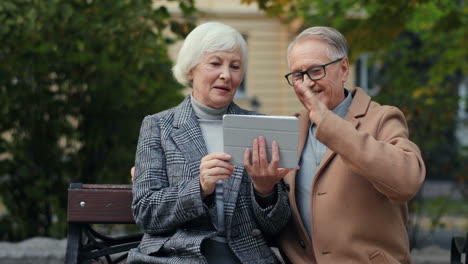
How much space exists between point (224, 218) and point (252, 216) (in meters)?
0.14

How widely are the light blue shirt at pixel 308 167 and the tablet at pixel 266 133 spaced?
0.43 meters

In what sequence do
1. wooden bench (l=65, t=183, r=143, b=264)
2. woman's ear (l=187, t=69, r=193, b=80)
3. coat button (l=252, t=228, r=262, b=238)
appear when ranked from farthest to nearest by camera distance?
wooden bench (l=65, t=183, r=143, b=264) < woman's ear (l=187, t=69, r=193, b=80) < coat button (l=252, t=228, r=262, b=238)

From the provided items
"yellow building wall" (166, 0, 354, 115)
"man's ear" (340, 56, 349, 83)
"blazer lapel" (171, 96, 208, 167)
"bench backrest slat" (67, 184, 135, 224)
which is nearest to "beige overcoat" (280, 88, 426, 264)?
"man's ear" (340, 56, 349, 83)

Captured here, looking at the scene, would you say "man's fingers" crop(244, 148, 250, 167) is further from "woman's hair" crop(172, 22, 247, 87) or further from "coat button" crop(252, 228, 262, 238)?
"woman's hair" crop(172, 22, 247, 87)

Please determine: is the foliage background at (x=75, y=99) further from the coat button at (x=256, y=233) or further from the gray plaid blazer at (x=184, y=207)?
the coat button at (x=256, y=233)

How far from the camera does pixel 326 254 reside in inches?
136

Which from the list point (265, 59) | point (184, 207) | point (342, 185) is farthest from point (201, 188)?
point (265, 59)

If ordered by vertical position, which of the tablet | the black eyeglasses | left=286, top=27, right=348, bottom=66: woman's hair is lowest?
the tablet

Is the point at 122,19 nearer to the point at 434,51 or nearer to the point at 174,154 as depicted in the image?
the point at 174,154

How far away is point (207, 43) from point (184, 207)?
0.79 m

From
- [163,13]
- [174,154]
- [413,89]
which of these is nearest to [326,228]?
[174,154]

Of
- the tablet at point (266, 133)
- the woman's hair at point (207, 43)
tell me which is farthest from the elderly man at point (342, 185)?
the woman's hair at point (207, 43)

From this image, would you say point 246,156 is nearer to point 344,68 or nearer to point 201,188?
point 201,188

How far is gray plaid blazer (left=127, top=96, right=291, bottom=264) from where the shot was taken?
355 cm
